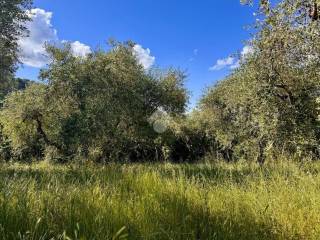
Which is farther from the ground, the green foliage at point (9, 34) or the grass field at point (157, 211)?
the green foliage at point (9, 34)

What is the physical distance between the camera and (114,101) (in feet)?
74.3

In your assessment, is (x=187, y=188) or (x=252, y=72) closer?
(x=187, y=188)

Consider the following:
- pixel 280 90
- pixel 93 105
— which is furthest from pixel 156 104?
pixel 280 90

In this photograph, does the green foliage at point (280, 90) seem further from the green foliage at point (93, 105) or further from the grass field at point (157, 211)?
the grass field at point (157, 211)

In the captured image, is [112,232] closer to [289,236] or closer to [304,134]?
[289,236]

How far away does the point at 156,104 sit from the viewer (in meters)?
26.6

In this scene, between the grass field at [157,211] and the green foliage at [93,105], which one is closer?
the grass field at [157,211]

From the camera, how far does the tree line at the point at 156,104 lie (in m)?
13.6

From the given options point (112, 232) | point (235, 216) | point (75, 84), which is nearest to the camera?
point (112, 232)

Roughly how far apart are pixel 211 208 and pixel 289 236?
3.20ft

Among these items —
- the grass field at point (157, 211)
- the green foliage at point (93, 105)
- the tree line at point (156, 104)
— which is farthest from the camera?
the green foliage at point (93, 105)

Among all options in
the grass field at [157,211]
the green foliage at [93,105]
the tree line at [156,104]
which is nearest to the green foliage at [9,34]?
the tree line at [156,104]

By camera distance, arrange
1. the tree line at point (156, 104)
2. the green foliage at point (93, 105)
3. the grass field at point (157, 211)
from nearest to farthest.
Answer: the grass field at point (157, 211) → the tree line at point (156, 104) → the green foliage at point (93, 105)

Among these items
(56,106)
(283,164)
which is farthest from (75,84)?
(283,164)
